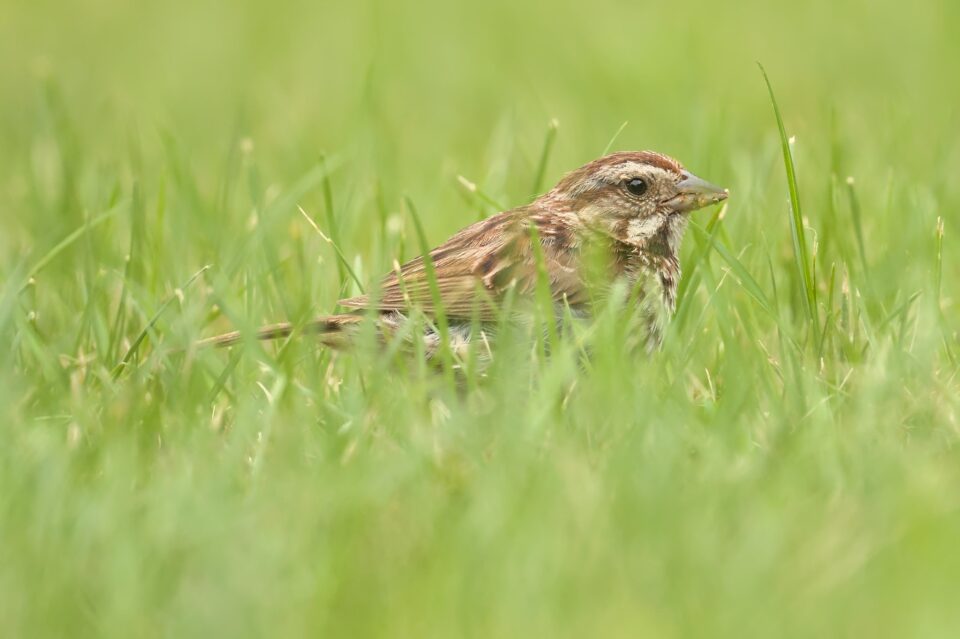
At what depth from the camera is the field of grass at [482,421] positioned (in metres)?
3.26

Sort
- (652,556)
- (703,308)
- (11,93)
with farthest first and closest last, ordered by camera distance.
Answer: (11,93) < (703,308) < (652,556)

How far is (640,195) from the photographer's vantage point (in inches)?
220

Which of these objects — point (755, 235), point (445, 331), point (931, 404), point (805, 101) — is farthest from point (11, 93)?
point (931, 404)

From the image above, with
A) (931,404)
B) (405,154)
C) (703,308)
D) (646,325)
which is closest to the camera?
(931,404)

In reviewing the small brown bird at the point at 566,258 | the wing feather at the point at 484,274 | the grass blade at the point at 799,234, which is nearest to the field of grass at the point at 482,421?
the grass blade at the point at 799,234

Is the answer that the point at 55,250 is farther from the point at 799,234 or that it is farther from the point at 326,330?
the point at 799,234

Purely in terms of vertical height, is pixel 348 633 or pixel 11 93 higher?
pixel 348 633

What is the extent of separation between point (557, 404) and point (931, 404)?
99cm

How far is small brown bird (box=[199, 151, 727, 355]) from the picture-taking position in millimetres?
5094

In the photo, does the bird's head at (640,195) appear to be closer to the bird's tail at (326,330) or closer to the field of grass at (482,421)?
the field of grass at (482,421)

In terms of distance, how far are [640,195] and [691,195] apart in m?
0.17

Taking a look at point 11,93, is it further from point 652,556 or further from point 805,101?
point 652,556

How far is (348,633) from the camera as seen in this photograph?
10.4ft

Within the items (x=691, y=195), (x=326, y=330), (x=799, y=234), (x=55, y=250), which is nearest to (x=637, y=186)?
(x=691, y=195)
